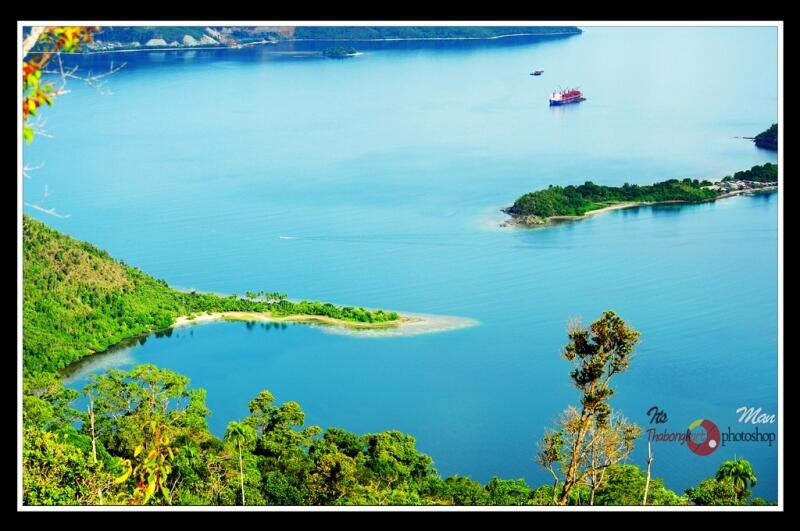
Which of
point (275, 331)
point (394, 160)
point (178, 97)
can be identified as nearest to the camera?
point (275, 331)

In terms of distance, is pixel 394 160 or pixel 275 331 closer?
pixel 275 331

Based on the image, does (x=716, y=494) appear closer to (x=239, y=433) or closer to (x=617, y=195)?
(x=239, y=433)

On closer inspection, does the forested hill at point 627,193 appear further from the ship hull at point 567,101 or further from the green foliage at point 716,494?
the green foliage at point 716,494

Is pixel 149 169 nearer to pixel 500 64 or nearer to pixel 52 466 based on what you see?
pixel 500 64

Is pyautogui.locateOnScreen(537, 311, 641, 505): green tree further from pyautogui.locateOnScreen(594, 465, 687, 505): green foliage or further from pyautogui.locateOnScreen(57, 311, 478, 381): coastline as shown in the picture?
pyautogui.locateOnScreen(57, 311, 478, 381): coastline

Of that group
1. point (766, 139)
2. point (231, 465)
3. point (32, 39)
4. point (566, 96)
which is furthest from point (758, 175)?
point (32, 39)

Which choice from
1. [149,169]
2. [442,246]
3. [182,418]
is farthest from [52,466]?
[149,169]
